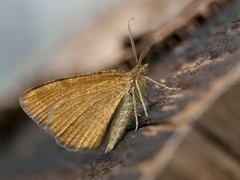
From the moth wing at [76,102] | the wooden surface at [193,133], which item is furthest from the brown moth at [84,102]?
the wooden surface at [193,133]

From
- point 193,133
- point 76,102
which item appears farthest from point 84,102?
point 193,133

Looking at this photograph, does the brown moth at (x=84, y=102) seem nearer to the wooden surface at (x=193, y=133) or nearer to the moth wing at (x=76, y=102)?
the moth wing at (x=76, y=102)

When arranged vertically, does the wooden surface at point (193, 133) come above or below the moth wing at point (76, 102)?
above

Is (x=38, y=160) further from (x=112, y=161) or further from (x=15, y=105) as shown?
(x=15, y=105)

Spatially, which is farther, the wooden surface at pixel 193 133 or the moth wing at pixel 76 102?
the moth wing at pixel 76 102

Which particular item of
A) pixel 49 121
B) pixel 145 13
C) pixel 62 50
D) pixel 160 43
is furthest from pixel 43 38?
pixel 49 121

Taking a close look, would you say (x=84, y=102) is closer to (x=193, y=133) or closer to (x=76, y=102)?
(x=76, y=102)

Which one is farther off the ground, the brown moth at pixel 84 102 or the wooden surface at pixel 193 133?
the wooden surface at pixel 193 133

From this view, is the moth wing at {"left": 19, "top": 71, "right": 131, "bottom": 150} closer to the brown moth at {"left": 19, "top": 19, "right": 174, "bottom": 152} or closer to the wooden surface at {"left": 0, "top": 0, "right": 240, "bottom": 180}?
the brown moth at {"left": 19, "top": 19, "right": 174, "bottom": 152}
